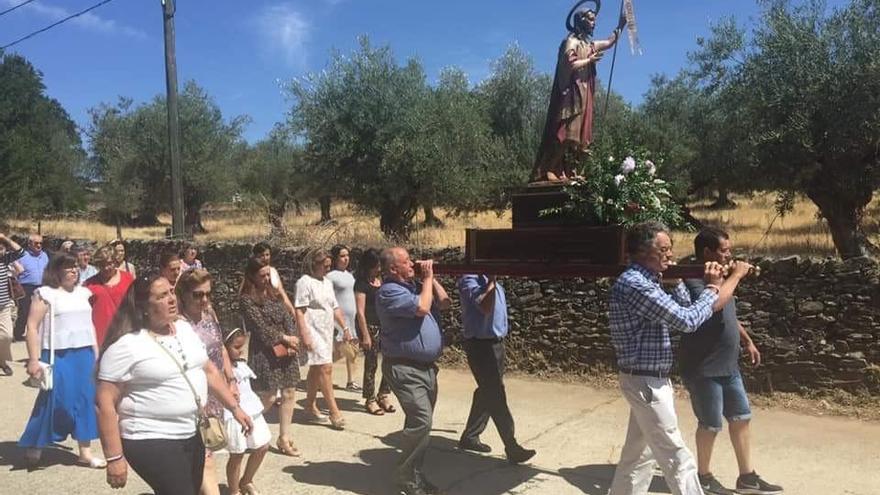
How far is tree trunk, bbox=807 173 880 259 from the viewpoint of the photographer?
13180mm

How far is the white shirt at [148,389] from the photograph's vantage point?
314 cm

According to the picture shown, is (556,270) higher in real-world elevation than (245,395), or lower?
higher

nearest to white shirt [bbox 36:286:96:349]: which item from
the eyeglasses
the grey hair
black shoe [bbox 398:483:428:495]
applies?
the eyeglasses

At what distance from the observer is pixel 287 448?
19.0 feet

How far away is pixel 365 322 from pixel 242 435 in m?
2.69

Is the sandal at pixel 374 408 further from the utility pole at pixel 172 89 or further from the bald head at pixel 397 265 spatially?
the utility pole at pixel 172 89

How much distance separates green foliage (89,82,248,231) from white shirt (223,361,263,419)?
28.2 meters

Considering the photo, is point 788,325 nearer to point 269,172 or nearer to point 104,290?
point 104,290

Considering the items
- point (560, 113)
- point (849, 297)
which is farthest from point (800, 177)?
point (560, 113)

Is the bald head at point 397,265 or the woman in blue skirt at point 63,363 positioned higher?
the bald head at point 397,265

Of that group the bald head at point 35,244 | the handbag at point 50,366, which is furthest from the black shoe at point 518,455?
the bald head at point 35,244

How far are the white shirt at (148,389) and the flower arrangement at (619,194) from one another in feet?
7.93

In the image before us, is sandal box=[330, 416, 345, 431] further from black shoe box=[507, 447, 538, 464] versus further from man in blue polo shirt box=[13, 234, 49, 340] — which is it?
man in blue polo shirt box=[13, 234, 49, 340]

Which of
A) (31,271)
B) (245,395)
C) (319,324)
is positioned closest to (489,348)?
(245,395)
